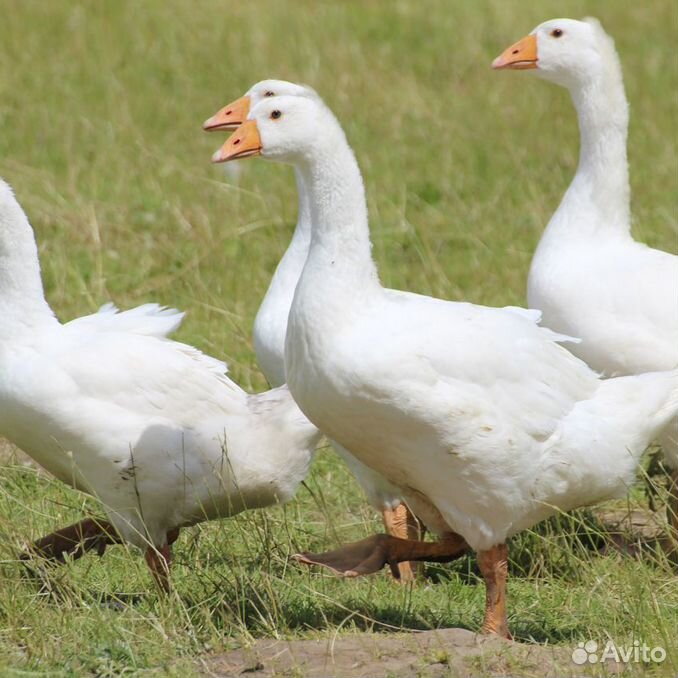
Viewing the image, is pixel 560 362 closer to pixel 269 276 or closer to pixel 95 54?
pixel 269 276

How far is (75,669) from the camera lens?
14.6 feet

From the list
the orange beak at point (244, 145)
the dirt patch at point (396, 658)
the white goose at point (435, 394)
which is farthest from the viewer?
the orange beak at point (244, 145)

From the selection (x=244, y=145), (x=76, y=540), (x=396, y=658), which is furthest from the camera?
(x=76, y=540)

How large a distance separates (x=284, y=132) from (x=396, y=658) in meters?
1.88

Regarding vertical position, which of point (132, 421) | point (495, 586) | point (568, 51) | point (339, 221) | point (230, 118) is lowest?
point (495, 586)

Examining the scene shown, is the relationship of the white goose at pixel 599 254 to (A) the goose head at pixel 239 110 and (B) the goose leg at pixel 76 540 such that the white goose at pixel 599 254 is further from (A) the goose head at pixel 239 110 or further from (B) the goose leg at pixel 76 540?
(B) the goose leg at pixel 76 540

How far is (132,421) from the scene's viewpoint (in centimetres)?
548

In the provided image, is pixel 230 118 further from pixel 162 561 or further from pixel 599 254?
pixel 162 561

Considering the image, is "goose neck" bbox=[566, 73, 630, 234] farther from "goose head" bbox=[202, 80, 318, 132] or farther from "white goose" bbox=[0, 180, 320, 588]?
"white goose" bbox=[0, 180, 320, 588]

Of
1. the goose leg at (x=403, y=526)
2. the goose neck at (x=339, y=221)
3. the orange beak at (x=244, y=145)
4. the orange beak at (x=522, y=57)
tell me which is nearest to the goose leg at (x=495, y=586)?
the goose leg at (x=403, y=526)

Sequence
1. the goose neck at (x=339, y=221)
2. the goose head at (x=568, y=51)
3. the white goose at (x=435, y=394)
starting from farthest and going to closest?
the goose head at (x=568, y=51) < the goose neck at (x=339, y=221) < the white goose at (x=435, y=394)

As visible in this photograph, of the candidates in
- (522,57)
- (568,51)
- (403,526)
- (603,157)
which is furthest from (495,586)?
(522,57)

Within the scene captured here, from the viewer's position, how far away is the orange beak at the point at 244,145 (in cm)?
523

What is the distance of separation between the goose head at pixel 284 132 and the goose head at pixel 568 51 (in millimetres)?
2008
